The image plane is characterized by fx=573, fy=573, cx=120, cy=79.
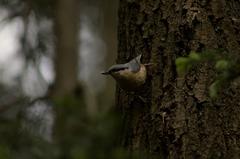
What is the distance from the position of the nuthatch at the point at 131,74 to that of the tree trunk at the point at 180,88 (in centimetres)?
4

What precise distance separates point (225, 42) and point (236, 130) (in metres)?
0.43

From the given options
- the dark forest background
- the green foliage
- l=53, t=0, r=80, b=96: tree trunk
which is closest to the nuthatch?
the dark forest background

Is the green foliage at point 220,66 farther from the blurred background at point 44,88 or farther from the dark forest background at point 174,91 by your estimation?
the blurred background at point 44,88

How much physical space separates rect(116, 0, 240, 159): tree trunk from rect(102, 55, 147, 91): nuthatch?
39mm

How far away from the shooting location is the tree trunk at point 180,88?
8.66 feet

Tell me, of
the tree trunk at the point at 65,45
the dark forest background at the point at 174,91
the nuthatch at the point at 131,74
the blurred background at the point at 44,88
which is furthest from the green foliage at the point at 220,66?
the tree trunk at the point at 65,45

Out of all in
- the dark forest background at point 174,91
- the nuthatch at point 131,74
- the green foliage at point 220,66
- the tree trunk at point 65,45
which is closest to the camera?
the green foliage at point 220,66

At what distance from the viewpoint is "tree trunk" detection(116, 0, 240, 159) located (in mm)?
2641

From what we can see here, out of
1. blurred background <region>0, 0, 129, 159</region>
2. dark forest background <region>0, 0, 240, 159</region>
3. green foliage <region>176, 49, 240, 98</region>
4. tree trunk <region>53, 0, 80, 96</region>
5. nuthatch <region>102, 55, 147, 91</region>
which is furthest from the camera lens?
tree trunk <region>53, 0, 80, 96</region>

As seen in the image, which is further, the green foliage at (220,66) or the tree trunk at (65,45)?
the tree trunk at (65,45)

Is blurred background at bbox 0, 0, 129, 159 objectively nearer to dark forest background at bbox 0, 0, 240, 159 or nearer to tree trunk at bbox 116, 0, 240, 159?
dark forest background at bbox 0, 0, 240, 159

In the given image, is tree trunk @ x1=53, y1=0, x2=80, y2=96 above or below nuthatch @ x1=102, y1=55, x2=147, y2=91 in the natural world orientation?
above

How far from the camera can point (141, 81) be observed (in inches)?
114

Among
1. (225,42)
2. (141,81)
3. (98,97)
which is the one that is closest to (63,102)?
(141,81)
